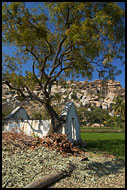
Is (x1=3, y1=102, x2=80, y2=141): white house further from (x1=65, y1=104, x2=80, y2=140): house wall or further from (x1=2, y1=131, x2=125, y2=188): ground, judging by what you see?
(x1=2, y1=131, x2=125, y2=188): ground

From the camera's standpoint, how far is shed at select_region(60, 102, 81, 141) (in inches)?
395

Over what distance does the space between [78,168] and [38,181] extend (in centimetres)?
178

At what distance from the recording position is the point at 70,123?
35.6ft

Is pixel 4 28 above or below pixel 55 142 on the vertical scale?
above

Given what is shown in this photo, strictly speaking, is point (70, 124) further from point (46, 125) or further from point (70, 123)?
point (46, 125)

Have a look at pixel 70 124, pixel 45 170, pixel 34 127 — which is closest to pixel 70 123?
pixel 70 124

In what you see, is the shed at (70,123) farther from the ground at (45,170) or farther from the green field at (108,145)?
the ground at (45,170)

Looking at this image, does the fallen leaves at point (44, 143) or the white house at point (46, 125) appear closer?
the fallen leaves at point (44, 143)

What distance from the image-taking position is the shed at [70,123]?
32.9 ft

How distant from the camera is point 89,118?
61.5 metres

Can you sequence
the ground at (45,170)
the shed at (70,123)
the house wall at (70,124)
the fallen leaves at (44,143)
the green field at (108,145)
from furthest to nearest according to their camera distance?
the house wall at (70,124), the shed at (70,123), the green field at (108,145), the fallen leaves at (44,143), the ground at (45,170)

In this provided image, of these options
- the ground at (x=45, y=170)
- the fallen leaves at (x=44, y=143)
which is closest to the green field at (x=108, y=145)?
the fallen leaves at (x=44, y=143)

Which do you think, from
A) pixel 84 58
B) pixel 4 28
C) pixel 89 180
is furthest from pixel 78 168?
pixel 4 28

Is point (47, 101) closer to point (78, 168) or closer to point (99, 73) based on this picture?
point (99, 73)
